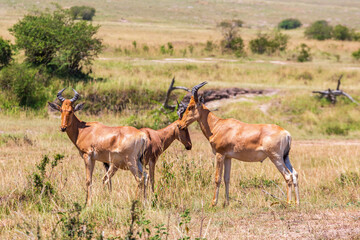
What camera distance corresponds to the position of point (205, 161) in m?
11.3

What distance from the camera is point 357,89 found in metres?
27.1

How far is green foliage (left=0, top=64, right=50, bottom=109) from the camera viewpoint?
→ 21.7 m

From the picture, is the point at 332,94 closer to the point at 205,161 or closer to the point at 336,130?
the point at 336,130

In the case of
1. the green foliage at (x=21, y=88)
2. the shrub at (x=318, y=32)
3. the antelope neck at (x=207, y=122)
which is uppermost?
the antelope neck at (x=207, y=122)

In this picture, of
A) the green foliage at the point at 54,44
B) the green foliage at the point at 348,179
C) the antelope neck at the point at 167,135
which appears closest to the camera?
the antelope neck at the point at 167,135

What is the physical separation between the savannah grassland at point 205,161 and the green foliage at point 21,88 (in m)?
0.65

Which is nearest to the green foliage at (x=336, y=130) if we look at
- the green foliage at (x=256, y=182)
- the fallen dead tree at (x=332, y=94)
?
the fallen dead tree at (x=332, y=94)

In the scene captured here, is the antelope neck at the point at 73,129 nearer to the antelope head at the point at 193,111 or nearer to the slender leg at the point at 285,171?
the antelope head at the point at 193,111

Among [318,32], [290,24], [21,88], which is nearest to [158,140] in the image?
[21,88]

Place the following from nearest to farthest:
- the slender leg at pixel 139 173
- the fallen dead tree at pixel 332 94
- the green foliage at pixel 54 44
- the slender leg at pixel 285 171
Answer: the slender leg at pixel 139 173 < the slender leg at pixel 285 171 < the green foliage at pixel 54 44 < the fallen dead tree at pixel 332 94

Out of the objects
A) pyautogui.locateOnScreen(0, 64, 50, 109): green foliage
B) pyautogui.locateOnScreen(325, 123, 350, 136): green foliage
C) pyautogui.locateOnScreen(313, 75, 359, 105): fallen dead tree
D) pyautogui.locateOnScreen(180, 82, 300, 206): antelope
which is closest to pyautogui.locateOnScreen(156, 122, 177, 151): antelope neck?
pyautogui.locateOnScreen(180, 82, 300, 206): antelope

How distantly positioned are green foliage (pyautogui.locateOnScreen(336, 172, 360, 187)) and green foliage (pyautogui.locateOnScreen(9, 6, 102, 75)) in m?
16.0

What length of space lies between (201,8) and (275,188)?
343ft

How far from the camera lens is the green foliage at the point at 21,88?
71.2 feet
